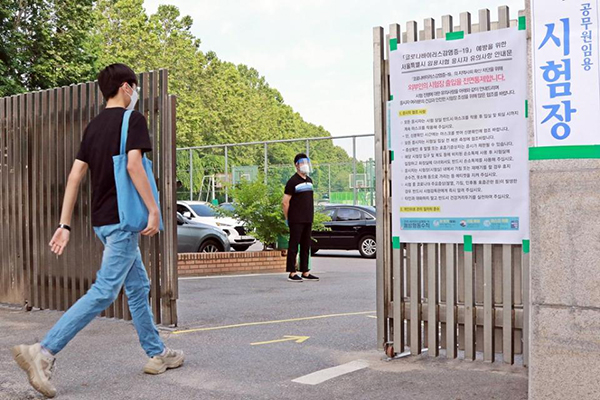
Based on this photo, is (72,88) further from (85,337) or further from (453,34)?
(453,34)

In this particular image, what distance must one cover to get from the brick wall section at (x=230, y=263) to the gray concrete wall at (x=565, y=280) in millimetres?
9668

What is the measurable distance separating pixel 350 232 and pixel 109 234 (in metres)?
15.3

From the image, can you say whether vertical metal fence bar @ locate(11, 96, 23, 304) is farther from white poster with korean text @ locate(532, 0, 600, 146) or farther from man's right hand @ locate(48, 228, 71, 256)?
white poster with korean text @ locate(532, 0, 600, 146)

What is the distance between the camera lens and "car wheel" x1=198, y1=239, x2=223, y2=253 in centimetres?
1643

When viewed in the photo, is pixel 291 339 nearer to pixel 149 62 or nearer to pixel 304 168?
pixel 304 168

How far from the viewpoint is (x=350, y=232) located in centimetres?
2027

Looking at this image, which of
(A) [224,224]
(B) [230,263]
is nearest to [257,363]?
(B) [230,263]

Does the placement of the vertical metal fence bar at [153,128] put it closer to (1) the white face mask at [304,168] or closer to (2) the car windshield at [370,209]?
(1) the white face mask at [304,168]

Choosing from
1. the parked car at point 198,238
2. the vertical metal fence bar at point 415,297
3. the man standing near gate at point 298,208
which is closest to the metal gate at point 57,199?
the vertical metal fence bar at point 415,297

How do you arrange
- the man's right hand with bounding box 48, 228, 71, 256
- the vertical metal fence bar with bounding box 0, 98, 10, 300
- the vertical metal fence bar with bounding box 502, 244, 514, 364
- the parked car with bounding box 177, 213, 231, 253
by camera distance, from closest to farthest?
the man's right hand with bounding box 48, 228, 71, 256 < the vertical metal fence bar with bounding box 502, 244, 514, 364 < the vertical metal fence bar with bounding box 0, 98, 10, 300 < the parked car with bounding box 177, 213, 231, 253

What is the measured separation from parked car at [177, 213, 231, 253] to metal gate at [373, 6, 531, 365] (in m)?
10.6

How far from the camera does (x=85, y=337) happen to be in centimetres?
690

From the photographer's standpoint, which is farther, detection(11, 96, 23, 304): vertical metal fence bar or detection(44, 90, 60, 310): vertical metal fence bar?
detection(11, 96, 23, 304): vertical metal fence bar

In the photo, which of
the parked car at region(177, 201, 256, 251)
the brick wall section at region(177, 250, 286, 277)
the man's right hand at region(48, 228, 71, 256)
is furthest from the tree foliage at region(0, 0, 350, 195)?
the man's right hand at region(48, 228, 71, 256)
